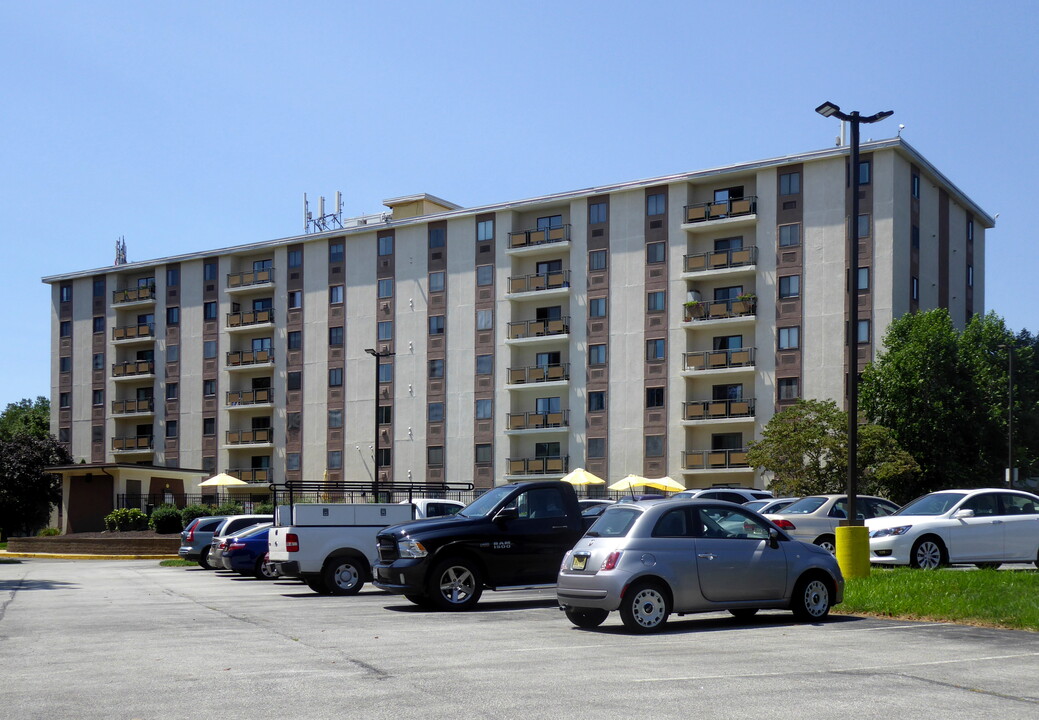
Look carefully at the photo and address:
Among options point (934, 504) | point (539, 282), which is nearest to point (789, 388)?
point (539, 282)

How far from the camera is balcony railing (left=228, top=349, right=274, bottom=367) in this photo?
72438 mm

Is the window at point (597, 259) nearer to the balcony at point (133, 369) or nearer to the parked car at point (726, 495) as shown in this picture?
the parked car at point (726, 495)

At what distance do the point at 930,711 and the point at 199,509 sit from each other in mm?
44260

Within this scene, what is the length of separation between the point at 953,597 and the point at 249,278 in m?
62.6

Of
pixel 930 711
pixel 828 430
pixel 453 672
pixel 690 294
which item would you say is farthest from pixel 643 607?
pixel 690 294

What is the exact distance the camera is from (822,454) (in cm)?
4888

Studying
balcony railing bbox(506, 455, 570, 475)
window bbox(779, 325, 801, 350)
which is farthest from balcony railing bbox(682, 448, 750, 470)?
balcony railing bbox(506, 455, 570, 475)

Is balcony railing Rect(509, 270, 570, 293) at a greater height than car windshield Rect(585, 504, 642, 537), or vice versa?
balcony railing Rect(509, 270, 570, 293)

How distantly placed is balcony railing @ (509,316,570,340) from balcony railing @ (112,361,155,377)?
1060 inches

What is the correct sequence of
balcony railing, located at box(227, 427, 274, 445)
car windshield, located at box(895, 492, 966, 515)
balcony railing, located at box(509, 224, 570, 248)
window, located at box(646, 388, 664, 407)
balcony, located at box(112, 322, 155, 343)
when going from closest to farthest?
car windshield, located at box(895, 492, 966, 515) → window, located at box(646, 388, 664, 407) → balcony railing, located at box(509, 224, 570, 248) → balcony railing, located at box(227, 427, 274, 445) → balcony, located at box(112, 322, 155, 343)

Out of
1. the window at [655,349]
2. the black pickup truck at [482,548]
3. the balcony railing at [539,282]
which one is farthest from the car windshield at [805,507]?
the balcony railing at [539,282]

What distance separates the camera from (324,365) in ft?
230

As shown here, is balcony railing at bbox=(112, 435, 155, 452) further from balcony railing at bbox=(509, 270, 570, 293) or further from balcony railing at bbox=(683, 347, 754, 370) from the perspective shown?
balcony railing at bbox=(683, 347, 754, 370)

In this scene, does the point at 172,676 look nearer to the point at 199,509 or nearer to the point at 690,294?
the point at 199,509
